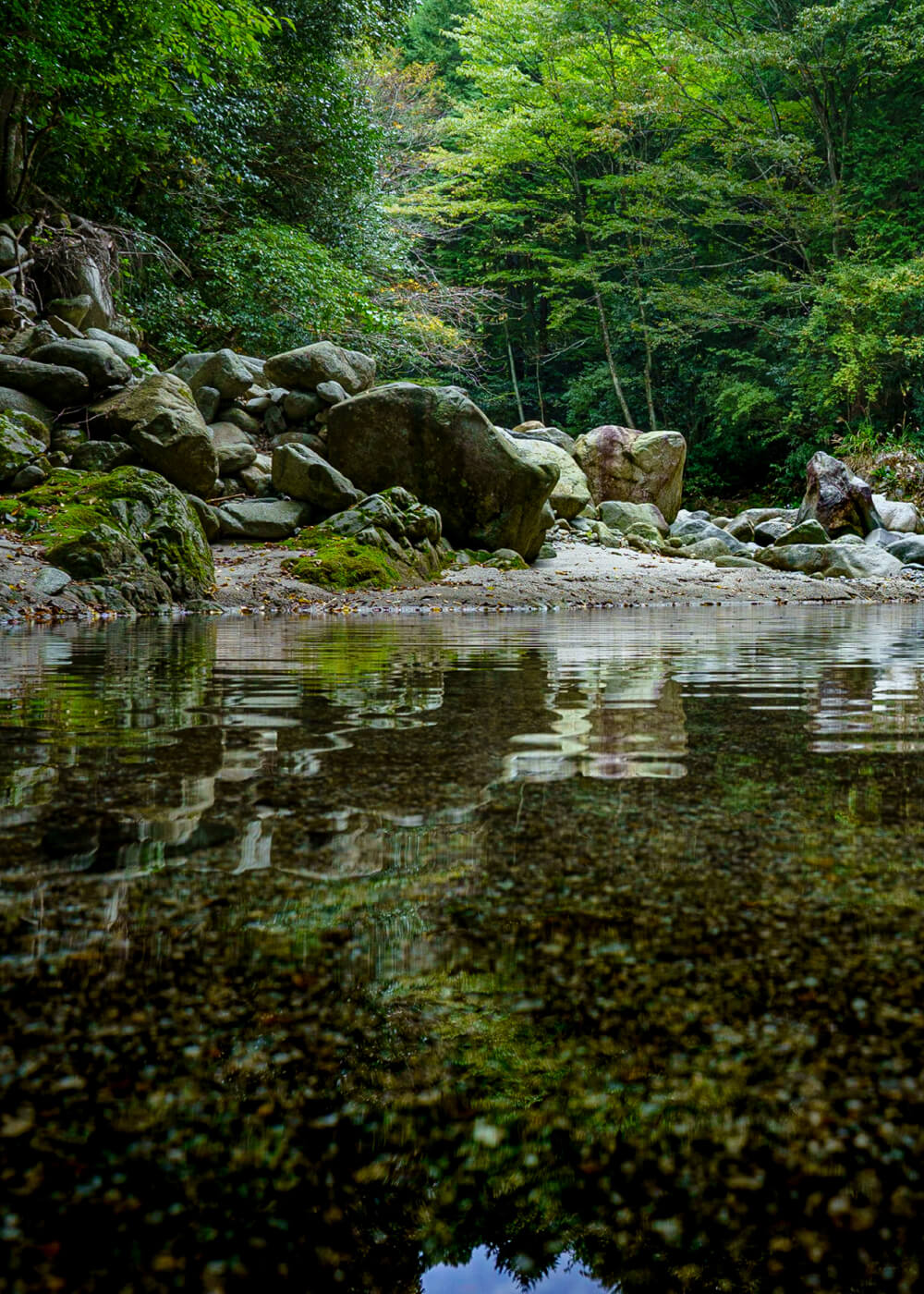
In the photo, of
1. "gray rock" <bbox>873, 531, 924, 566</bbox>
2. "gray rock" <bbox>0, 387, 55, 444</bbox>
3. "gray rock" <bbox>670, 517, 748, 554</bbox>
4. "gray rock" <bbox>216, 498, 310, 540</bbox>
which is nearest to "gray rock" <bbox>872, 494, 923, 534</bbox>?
"gray rock" <bbox>873, 531, 924, 566</bbox>

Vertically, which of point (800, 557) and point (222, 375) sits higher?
point (222, 375)

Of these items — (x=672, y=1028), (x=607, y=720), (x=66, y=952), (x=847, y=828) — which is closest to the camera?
(x=672, y=1028)

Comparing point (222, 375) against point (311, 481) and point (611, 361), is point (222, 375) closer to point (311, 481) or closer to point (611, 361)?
point (311, 481)

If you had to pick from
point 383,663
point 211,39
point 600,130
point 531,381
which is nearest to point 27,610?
point 383,663

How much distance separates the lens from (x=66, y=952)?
853mm

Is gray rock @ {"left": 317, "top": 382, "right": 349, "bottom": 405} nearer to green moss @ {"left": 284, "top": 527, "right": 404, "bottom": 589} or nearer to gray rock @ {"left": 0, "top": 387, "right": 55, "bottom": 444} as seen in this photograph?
green moss @ {"left": 284, "top": 527, "right": 404, "bottom": 589}

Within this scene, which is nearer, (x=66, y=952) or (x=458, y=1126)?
(x=458, y=1126)

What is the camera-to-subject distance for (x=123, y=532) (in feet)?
29.5

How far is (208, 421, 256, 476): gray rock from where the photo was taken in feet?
42.7

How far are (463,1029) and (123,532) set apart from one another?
8.92 m

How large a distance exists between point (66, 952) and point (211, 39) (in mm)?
15926

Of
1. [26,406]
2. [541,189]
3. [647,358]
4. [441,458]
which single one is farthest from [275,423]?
[541,189]

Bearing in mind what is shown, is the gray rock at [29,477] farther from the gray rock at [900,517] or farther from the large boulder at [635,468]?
the gray rock at [900,517]

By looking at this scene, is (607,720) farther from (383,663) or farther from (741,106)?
(741,106)
